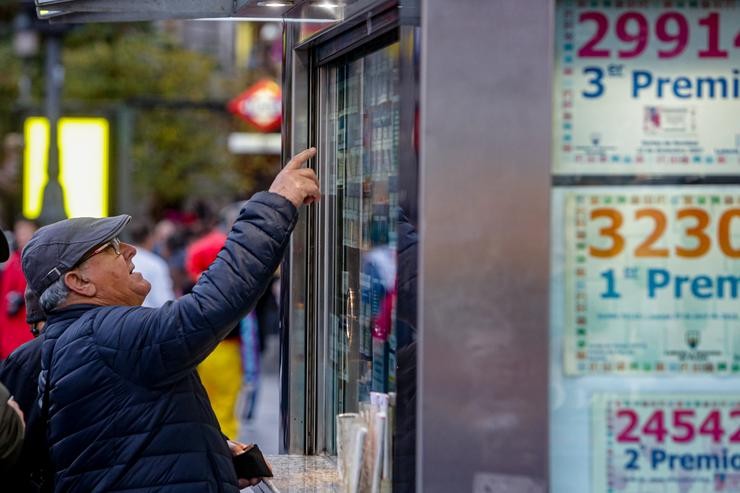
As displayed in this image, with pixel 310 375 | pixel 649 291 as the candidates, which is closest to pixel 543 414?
pixel 649 291

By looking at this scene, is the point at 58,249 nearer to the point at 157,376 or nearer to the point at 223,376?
the point at 157,376

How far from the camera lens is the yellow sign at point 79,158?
741 inches

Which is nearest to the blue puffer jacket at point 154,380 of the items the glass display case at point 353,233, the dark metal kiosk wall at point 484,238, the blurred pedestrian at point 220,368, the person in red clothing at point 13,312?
the glass display case at point 353,233

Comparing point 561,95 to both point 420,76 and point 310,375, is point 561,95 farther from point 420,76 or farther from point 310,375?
point 310,375

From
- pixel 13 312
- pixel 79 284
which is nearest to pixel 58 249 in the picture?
pixel 79 284

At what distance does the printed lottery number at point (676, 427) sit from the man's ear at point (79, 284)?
5.10 ft

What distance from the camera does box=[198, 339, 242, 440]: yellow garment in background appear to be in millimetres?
10000

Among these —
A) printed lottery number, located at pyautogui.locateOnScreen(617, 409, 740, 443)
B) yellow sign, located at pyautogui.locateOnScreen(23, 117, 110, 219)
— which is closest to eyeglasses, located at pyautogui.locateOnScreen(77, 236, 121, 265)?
printed lottery number, located at pyautogui.locateOnScreen(617, 409, 740, 443)

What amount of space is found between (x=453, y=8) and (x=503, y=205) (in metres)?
0.42

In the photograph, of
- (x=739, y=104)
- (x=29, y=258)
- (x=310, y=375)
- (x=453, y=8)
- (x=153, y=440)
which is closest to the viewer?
(x=453, y=8)

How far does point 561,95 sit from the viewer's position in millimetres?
2973

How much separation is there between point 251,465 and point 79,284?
73cm

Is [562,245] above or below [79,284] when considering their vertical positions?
above

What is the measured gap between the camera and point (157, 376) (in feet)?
11.3
